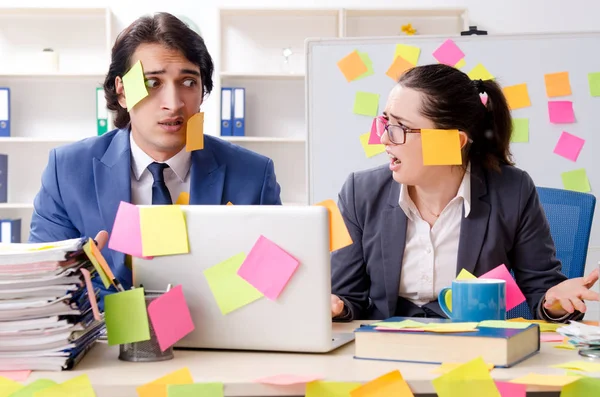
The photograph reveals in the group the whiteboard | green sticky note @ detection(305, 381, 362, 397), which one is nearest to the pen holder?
green sticky note @ detection(305, 381, 362, 397)

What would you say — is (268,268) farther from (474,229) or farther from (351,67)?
(351,67)

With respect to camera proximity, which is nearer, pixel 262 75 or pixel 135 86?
pixel 135 86

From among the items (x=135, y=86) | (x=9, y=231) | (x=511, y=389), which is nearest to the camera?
(x=511, y=389)

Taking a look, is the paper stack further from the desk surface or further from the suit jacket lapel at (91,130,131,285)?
the suit jacket lapel at (91,130,131,285)

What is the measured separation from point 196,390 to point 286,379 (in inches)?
4.7

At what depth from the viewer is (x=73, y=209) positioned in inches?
73.0

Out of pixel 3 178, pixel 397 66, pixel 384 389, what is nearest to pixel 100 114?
pixel 3 178

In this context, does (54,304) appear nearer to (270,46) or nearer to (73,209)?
(73,209)

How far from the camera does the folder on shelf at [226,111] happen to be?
13.9 ft

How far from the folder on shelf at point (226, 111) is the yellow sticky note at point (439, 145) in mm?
2579

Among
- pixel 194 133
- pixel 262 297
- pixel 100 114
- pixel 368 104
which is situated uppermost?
pixel 100 114

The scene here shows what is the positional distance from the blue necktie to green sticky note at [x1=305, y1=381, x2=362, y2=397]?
0.91 meters

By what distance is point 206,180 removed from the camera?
1.92 m

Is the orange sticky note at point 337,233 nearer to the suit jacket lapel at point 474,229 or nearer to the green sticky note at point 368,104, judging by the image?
the suit jacket lapel at point 474,229
